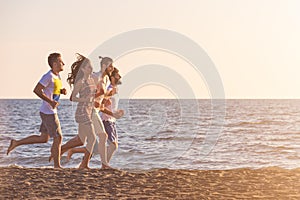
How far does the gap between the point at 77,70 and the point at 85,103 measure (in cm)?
60

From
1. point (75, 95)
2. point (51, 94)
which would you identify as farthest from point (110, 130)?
point (51, 94)

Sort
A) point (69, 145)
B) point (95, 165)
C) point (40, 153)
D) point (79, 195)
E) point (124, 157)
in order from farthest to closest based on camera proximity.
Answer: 1. point (40, 153)
2. point (124, 157)
3. point (95, 165)
4. point (69, 145)
5. point (79, 195)

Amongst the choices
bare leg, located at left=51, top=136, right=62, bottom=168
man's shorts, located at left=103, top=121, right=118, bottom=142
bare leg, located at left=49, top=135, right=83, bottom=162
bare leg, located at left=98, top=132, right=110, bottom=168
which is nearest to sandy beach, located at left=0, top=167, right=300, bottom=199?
bare leg, located at left=51, top=136, right=62, bottom=168

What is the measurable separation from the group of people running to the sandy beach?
531 millimetres

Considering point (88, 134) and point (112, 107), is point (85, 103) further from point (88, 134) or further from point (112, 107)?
point (112, 107)

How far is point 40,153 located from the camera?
23766 mm

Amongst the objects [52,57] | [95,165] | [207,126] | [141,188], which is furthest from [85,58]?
[207,126]

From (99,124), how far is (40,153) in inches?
541

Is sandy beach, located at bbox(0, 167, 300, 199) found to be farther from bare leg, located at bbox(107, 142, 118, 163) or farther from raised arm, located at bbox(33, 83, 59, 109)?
raised arm, located at bbox(33, 83, 59, 109)

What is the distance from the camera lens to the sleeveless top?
33.6 ft

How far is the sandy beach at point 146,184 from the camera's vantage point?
28.6ft

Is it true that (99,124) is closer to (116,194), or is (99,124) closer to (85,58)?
(85,58)

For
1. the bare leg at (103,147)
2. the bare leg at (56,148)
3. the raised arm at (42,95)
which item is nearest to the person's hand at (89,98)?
the raised arm at (42,95)

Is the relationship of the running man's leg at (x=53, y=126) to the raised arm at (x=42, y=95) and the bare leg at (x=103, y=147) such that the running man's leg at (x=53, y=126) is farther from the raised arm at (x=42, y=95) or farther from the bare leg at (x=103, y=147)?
the bare leg at (x=103, y=147)
